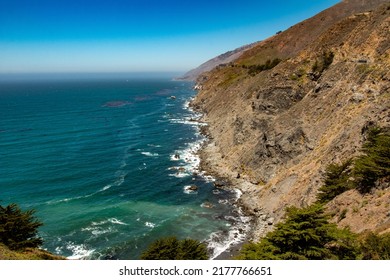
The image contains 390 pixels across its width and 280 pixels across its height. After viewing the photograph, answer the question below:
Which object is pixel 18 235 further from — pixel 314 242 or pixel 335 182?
pixel 335 182

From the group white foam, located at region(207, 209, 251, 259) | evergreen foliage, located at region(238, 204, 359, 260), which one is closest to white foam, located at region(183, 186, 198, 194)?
white foam, located at region(207, 209, 251, 259)

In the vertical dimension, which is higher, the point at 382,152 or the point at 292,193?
the point at 382,152

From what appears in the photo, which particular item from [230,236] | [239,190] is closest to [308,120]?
[239,190]

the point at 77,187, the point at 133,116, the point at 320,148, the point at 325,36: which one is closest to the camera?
the point at 320,148

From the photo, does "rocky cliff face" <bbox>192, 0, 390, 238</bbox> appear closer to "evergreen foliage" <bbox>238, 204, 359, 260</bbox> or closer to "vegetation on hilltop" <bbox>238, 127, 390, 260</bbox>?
"vegetation on hilltop" <bbox>238, 127, 390, 260</bbox>

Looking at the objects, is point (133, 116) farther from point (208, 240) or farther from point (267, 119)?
point (208, 240)

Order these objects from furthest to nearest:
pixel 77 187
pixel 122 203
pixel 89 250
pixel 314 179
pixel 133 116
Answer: pixel 133 116 < pixel 77 187 < pixel 122 203 < pixel 314 179 < pixel 89 250

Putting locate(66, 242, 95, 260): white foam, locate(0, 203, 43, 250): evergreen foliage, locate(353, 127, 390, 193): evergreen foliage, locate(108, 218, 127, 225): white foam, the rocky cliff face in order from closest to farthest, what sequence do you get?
locate(0, 203, 43, 250): evergreen foliage → locate(353, 127, 390, 193): evergreen foliage → locate(66, 242, 95, 260): white foam → the rocky cliff face → locate(108, 218, 127, 225): white foam

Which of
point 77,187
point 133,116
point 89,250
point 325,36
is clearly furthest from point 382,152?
point 133,116
